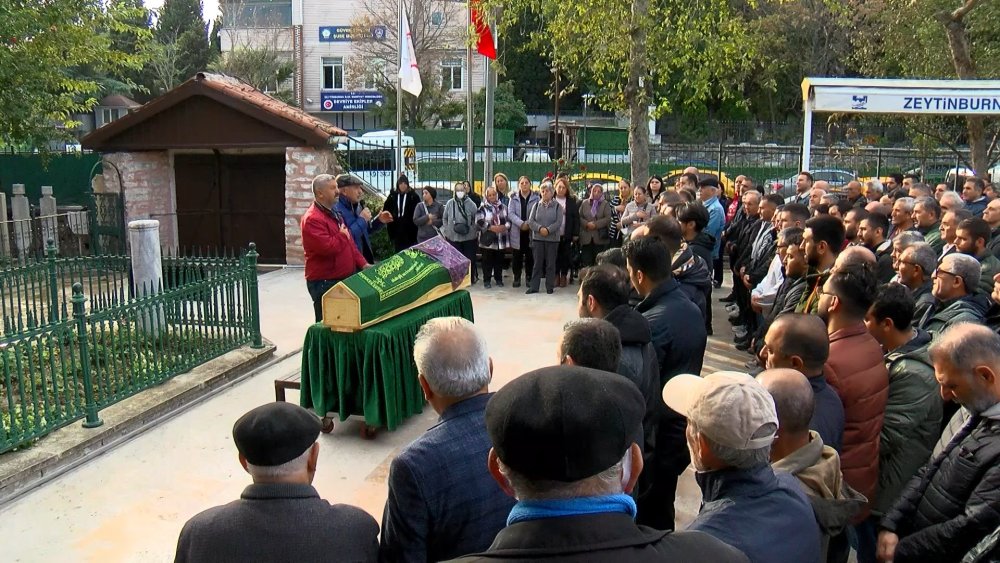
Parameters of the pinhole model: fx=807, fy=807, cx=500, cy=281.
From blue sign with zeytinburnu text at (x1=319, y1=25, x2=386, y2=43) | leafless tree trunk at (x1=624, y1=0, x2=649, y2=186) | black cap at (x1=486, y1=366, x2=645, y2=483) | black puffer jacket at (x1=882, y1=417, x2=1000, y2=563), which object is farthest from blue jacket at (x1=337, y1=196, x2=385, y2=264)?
blue sign with zeytinburnu text at (x1=319, y1=25, x2=386, y2=43)

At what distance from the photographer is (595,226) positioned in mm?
11648

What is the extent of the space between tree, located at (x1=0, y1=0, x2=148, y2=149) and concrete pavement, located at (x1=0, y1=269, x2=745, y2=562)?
5346 millimetres

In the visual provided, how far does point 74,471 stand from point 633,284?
4.02 metres

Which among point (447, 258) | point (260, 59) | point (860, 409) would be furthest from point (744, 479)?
point (260, 59)

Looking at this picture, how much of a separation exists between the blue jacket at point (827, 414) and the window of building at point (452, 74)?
36.8 m

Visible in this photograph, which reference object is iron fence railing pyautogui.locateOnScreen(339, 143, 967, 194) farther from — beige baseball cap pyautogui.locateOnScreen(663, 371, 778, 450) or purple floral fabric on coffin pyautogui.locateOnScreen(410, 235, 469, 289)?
beige baseball cap pyautogui.locateOnScreen(663, 371, 778, 450)

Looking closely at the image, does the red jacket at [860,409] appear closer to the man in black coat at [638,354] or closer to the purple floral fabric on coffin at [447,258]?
the man in black coat at [638,354]

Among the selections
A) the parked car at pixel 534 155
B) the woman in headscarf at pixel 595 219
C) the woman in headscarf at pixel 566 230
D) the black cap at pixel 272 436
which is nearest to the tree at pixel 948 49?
the parked car at pixel 534 155

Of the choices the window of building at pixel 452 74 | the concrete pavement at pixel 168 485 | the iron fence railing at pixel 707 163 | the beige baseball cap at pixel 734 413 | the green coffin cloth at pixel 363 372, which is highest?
the window of building at pixel 452 74

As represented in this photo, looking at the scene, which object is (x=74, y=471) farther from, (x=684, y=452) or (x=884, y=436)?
(x=884, y=436)

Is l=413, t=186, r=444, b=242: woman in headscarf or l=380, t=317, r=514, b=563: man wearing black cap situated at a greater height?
l=413, t=186, r=444, b=242: woman in headscarf

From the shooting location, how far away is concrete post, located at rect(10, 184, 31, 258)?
1423 centimetres

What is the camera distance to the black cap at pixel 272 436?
7.86ft

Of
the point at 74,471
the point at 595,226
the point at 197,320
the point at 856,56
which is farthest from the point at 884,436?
the point at 856,56
